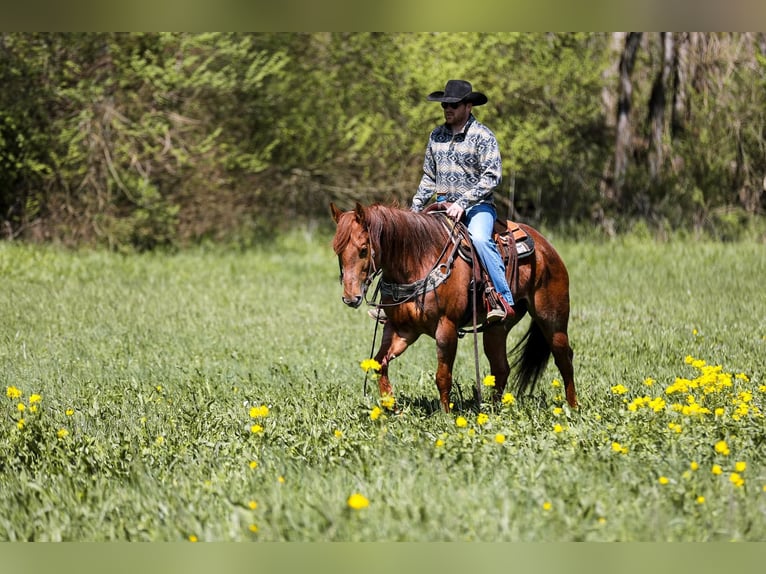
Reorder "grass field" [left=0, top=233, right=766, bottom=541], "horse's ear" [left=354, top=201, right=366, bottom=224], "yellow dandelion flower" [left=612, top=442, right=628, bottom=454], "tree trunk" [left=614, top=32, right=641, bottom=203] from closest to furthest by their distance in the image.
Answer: "grass field" [left=0, top=233, right=766, bottom=541], "yellow dandelion flower" [left=612, top=442, right=628, bottom=454], "horse's ear" [left=354, top=201, right=366, bottom=224], "tree trunk" [left=614, top=32, right=641, bottom=203]

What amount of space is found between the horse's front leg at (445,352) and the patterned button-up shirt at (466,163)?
0.97m

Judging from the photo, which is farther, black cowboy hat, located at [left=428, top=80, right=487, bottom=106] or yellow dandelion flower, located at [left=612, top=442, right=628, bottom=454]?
black cowboy hat, located at [left=428, top=80, right=487, bottom=106]

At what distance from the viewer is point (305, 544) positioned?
4.58 metres

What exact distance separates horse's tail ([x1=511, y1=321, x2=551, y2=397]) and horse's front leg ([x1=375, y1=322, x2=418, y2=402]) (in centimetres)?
140

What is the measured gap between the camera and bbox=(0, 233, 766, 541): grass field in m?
5.18

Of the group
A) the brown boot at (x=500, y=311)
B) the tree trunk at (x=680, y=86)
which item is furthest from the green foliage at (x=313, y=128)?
the brown boot at (x=500, y=311)

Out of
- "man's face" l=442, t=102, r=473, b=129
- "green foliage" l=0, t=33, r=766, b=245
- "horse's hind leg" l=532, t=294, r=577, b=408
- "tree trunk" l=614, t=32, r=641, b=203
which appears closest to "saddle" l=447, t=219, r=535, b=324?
"horse's hind leg" l=532, t=294, r=577, b=408

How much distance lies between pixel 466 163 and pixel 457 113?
400mm

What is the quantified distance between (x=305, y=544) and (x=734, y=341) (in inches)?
334

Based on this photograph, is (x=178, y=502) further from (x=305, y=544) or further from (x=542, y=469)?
(x=542, y=469)

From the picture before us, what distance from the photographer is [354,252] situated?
696 centimetres

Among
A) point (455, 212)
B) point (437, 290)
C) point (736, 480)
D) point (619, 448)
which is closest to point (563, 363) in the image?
point (437, 290)

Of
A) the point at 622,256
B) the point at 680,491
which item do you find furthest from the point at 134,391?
the point at 622,256

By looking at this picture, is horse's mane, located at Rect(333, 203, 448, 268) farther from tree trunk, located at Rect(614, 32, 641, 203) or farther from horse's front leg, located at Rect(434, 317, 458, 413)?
tree trunk, located at Rect(614, 32, 641, 203)
